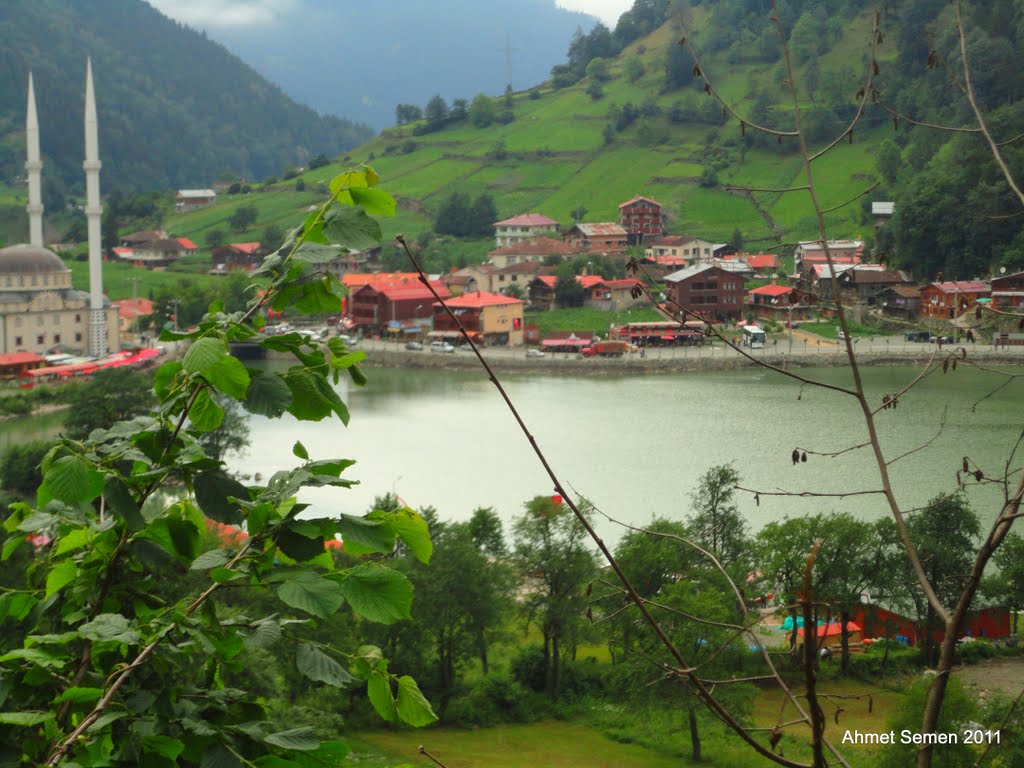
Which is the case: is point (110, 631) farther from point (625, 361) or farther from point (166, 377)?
point (625, 361)

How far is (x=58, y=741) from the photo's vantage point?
53 cm

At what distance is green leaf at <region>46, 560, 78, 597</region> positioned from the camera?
0.59 m

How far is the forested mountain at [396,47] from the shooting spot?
78.1m

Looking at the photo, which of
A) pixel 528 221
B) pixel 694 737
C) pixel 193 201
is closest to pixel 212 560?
pixel 694 737

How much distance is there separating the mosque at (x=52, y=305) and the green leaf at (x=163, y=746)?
561 inches

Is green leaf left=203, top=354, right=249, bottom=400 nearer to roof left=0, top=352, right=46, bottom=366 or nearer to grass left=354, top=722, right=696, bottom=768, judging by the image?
grass left=354, top=722, right=696, bottom=768

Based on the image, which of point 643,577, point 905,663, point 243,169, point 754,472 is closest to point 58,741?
point 643,577

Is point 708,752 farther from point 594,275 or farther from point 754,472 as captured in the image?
point 594,275

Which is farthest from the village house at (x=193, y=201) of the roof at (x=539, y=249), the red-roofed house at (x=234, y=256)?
the roof at (x=539, y=249)

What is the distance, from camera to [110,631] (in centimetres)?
52

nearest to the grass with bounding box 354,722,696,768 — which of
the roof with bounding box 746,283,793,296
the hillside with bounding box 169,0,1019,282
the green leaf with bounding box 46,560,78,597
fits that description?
the green leaf with bounding box 46,560,78,597

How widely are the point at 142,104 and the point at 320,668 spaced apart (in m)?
40.8

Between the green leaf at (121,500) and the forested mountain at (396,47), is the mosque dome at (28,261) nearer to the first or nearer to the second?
the green leaf at (121,500)

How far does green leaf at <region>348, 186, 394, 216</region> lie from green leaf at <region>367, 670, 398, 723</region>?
0.23m
